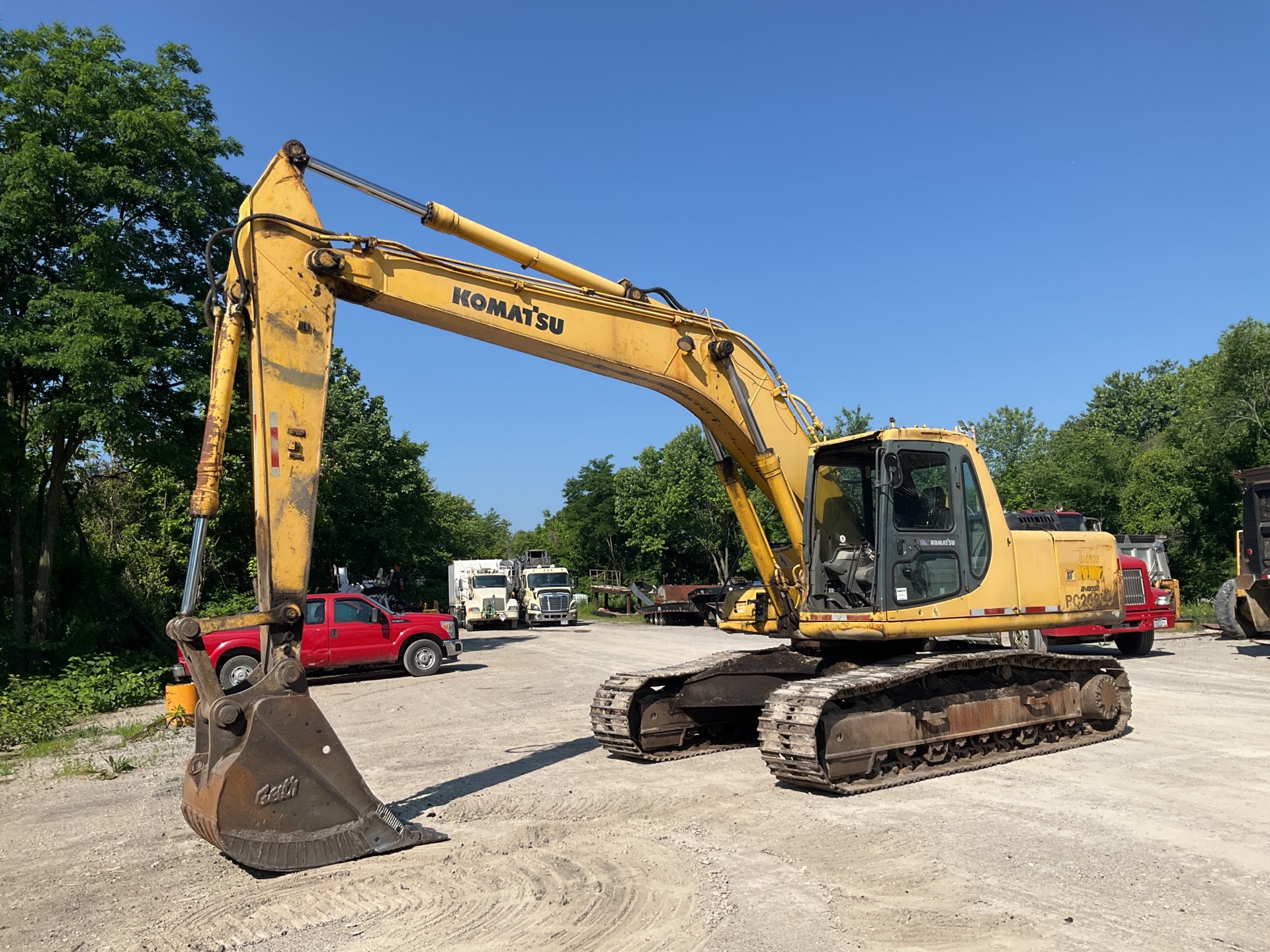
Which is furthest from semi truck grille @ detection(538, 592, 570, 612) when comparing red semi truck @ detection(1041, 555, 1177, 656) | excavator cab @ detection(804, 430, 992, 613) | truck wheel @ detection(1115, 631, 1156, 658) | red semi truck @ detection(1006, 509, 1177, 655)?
excavator cab @ detection(804, 430, 992, 613)

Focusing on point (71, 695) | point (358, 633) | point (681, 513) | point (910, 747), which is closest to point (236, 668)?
point (71, 695)

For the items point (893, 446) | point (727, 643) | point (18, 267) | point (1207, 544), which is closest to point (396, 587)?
point (727, 643)

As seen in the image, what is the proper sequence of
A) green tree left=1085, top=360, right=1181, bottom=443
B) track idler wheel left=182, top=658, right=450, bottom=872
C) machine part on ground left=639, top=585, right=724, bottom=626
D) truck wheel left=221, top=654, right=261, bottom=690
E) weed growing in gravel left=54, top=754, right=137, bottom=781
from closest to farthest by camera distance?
track idler wheel left=182, top=658, right=450, bottom=872, weed growing in gravel left=54, top=754, right=137, bottom=781, truck wheel left=221, top=654, right=261, bottom=690, machine part on ground left=639, top=585, right=724, bottom=626, green tree left=1085, top=360, right=1181, bottom=443

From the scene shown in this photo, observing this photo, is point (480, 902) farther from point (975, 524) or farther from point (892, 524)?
point (975, 524)

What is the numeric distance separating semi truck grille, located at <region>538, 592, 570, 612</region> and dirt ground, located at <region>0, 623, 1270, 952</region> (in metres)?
26.2

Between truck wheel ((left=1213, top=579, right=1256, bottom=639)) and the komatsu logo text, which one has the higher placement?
the komatsu logo text

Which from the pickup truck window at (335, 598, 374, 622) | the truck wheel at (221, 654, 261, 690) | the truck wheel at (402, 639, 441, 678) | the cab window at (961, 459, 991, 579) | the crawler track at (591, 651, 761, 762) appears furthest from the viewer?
the truck wheel at (402, 639, 441, 678)

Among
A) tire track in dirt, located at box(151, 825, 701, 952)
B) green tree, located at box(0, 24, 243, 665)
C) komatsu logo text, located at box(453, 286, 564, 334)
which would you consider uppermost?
green tree, located at box(0, 24, 243, 665)

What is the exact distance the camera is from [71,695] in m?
14.4

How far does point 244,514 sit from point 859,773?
2046 cm

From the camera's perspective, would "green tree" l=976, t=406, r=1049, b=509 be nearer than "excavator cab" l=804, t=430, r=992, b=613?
No

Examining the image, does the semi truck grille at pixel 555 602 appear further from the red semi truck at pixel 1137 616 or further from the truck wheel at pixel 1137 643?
the truck wheel at pixel 1137 643

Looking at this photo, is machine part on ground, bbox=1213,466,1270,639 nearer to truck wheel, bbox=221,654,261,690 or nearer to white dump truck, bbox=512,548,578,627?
truck wheel, bbox=221,654,261,690

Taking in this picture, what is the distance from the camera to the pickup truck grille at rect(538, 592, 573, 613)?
118 ft
